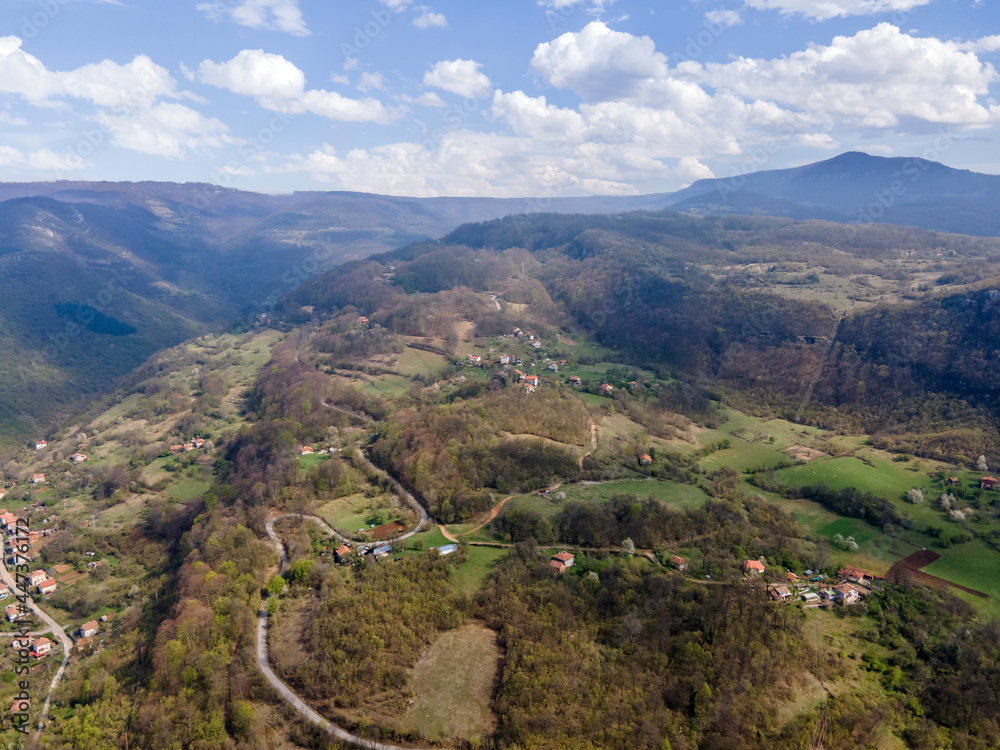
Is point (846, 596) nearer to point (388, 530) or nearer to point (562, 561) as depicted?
point (562, 561)

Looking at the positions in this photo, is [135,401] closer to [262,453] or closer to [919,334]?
[262,453]

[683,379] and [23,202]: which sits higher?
[23,202]

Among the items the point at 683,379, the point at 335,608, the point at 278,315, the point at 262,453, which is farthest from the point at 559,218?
the point at 335,608

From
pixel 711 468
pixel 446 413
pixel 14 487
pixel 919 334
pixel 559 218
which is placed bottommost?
pixel 14 487

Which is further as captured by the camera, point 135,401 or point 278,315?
point 278,315

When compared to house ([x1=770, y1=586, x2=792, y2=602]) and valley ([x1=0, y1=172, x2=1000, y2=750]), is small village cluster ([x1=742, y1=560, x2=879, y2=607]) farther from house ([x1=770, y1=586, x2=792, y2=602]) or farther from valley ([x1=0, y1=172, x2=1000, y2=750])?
valley ([x1=0, y1=172, x2=1000, y2=750])

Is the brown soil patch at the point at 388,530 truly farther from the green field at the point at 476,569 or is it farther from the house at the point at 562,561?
the house at the point at 562,561

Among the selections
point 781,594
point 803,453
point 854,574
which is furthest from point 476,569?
point 803,453

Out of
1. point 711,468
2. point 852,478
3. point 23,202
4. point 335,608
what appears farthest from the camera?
point 23,202
